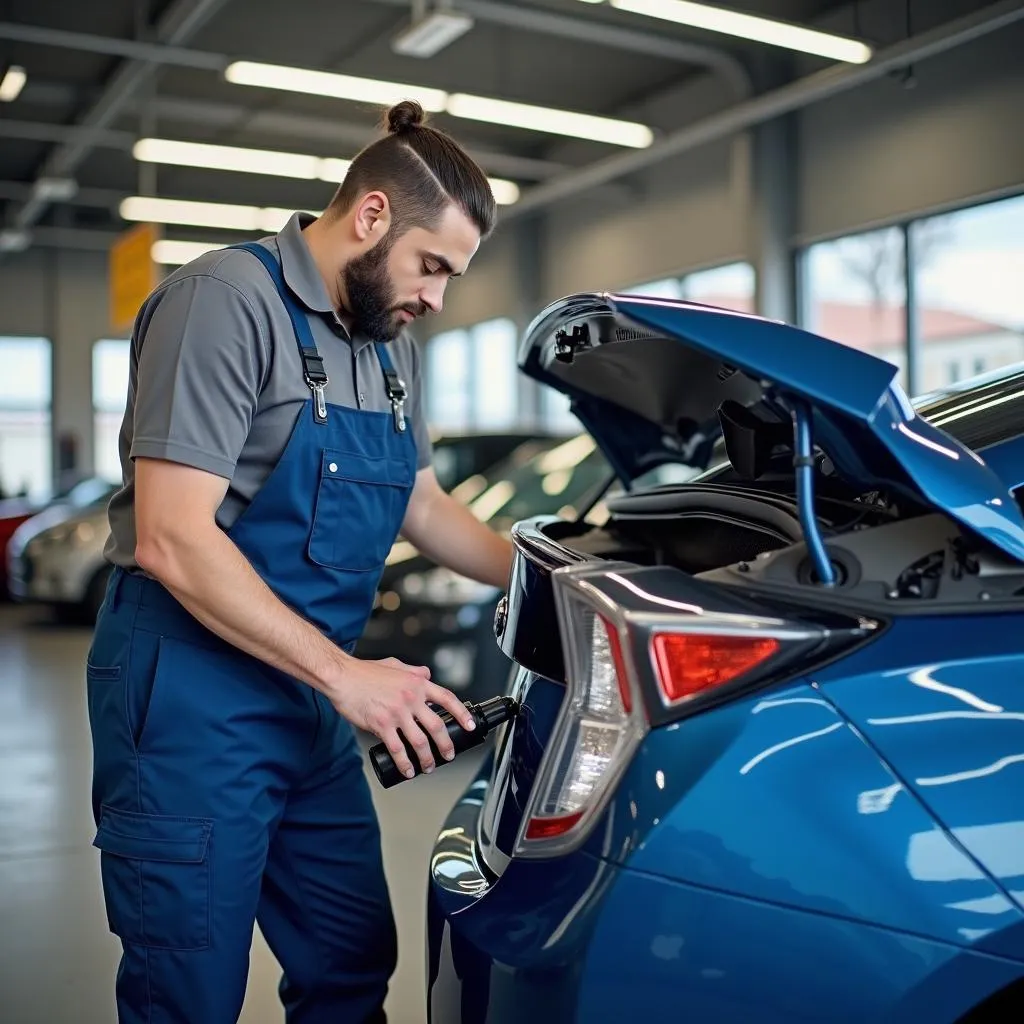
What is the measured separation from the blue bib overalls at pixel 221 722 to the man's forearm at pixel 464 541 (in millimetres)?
308

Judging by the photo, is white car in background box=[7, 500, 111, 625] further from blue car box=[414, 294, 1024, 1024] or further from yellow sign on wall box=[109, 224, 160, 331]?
blue car box=[414, 294, 1024, 1024]

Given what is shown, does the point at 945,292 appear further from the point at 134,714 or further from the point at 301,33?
the point at 134,714

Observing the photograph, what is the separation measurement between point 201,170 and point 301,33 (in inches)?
195

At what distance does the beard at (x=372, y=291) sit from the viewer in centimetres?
167

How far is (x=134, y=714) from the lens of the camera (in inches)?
61.6

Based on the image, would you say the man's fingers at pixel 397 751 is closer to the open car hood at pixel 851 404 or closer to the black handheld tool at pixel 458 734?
the black handheld tool at pixel 458 734

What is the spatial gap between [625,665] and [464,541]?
0.95 m

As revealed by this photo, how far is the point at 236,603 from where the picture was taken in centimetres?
145

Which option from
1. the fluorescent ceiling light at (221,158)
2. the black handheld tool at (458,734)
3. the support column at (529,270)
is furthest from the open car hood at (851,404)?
the support column at (529,270)

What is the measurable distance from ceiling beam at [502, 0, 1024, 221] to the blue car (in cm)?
682

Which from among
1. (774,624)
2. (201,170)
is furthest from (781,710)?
(201,170)

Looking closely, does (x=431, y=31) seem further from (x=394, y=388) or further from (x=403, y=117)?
(x=394, y=388)

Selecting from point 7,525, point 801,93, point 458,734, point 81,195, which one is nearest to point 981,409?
point 458,734

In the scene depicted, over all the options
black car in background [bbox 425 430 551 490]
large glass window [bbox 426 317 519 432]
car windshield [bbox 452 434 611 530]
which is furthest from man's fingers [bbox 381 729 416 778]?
large glass window [bbox 426 317 519 432]
